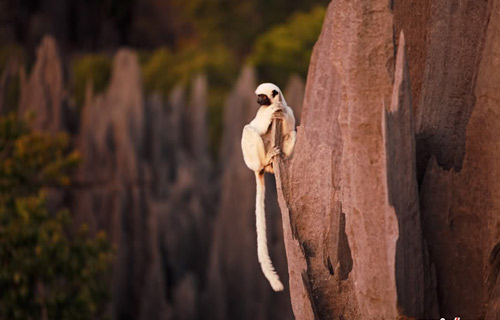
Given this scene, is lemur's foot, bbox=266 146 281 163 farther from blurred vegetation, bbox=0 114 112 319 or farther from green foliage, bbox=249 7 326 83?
green foliage, bbox=249 7 326 83

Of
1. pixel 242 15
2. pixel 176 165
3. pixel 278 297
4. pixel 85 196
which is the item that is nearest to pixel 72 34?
pixel 242 15

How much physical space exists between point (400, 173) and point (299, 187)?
770 mm

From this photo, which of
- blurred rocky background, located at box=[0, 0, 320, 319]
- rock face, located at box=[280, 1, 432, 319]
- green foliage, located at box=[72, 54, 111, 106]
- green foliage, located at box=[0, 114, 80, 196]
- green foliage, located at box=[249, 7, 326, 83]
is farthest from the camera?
green foliage, located at box=[72, 54, 111, 106]

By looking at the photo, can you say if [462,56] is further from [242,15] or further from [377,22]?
[242,15]

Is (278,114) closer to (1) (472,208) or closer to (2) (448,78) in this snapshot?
(2) (448,78)

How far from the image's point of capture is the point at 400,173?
13.8 feet

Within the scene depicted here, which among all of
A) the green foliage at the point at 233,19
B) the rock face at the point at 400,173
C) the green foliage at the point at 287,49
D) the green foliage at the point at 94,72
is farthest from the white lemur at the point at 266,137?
the green foliage at the point at 233,19

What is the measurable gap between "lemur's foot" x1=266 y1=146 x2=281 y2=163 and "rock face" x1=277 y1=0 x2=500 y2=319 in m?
0.08

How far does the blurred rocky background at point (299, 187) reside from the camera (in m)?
4.33

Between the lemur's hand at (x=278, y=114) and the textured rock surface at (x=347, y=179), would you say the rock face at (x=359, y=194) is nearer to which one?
the textured rock surface at (x=347, y=179)

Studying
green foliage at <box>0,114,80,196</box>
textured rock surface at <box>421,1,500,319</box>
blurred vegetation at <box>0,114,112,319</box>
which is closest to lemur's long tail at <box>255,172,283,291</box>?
textured rock surface at <box>421,1,500,319</box>

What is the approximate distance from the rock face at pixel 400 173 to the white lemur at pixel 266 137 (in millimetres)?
117

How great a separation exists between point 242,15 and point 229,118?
1774cm

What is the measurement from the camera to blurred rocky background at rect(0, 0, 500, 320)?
14.2 feet
